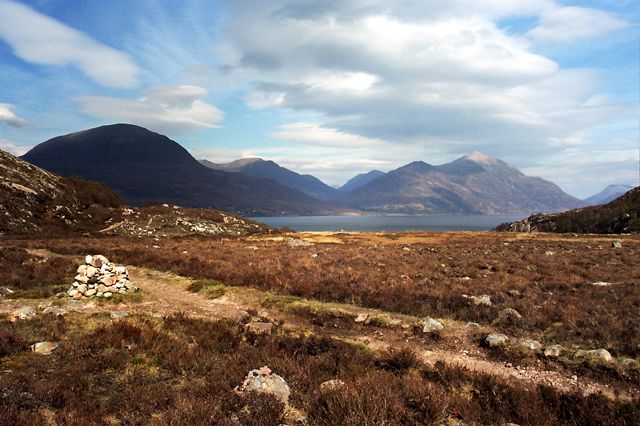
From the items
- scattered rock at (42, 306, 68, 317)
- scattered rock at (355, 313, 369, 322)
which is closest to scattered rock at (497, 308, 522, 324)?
scattered rock at (355, 313, 369, 322)

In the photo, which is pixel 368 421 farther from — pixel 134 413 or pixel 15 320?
pixel 15 320

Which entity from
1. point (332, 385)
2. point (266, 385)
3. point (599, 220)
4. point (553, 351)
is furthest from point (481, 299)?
point (599, 220)

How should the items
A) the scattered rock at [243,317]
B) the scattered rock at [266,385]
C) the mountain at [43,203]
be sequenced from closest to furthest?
the scattered rock at [266,385] < the scattered rock at [243,317] < the mountain at [43,203]

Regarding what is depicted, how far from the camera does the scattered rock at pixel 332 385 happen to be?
8150 mm

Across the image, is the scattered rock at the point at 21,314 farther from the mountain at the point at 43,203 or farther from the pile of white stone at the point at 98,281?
the mountain at the point at 43,203

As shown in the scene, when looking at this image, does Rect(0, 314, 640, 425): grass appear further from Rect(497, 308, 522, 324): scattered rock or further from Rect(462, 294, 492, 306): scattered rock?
Rect(462, 294, 492, 306): scattered rock

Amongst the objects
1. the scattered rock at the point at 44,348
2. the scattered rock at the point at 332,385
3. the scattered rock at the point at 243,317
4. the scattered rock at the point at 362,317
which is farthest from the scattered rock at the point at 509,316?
the scattered rock at the point at 44,348

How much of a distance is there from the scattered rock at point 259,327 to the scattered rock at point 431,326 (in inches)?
217

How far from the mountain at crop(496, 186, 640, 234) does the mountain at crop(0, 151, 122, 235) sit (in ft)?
315

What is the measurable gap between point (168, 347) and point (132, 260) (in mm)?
20240

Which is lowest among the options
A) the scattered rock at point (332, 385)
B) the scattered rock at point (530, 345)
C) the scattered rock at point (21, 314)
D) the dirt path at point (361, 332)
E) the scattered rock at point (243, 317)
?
the dirt path at point (361, 332)

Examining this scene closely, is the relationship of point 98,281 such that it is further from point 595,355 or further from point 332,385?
point 595,355

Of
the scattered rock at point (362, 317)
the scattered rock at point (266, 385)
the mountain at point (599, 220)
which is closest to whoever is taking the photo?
the scattered rock at point (266, 385)

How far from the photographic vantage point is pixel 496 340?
1188cm
